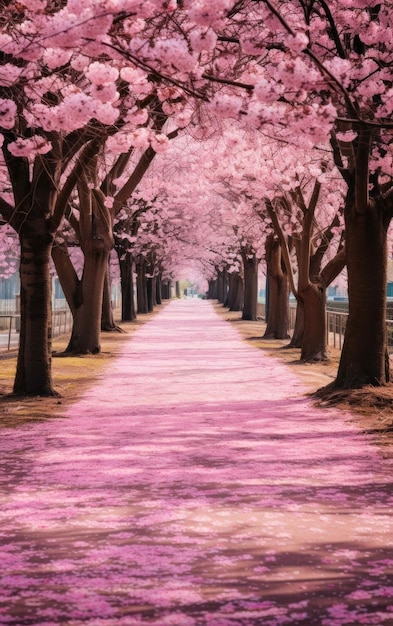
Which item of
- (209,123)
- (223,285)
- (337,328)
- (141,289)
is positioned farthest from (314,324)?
(223,285)

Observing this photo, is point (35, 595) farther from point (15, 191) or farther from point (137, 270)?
point (137, 270)

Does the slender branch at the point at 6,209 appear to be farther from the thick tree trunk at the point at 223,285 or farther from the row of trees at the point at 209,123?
the thick tree trunk at the point at 223,285

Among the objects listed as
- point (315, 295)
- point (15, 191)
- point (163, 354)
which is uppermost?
point (15, 191)

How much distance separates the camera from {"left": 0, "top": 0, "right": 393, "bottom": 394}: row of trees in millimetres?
7973

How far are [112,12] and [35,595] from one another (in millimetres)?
4227

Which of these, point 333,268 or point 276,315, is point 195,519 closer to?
point 333,268

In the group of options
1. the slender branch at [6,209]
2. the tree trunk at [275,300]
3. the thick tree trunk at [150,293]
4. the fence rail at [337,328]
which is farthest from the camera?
the thick tree trunk at [150,293]

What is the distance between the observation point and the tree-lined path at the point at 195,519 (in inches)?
201

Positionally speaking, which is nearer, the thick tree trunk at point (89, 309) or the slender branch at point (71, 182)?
the slender branch at point (71, 182)

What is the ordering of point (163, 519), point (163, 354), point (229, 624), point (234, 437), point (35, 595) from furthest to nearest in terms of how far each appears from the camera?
1. point (163, 354)
2. point (234, 437)
3. point (163, 519)
4. point (35, 595)
5. point (229, 624)

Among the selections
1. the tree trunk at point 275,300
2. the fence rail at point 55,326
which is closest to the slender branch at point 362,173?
the tree trunk at point 275,300

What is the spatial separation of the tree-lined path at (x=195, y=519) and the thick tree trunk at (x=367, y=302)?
5.82 ft

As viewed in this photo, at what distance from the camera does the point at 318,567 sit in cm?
580

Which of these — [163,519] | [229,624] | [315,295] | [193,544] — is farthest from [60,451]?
[315,295]
